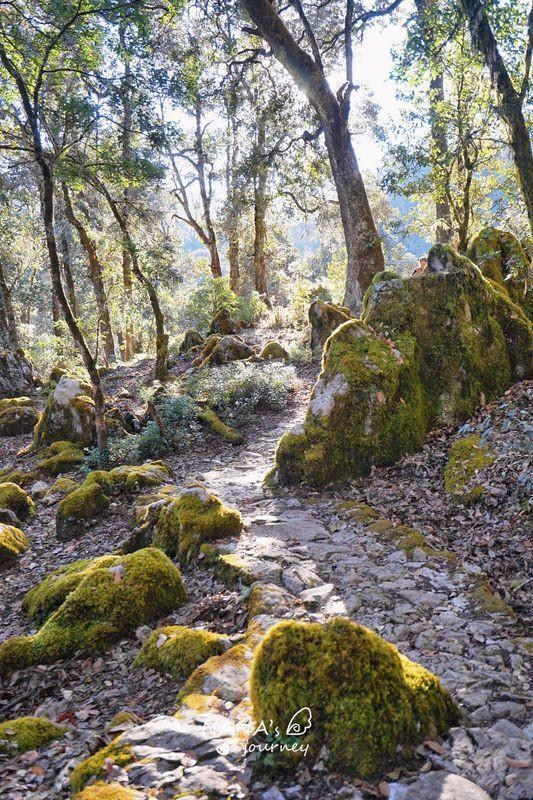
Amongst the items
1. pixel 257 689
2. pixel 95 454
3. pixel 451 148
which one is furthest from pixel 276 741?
pixel 451 148

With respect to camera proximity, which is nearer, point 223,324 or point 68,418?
point 68,418

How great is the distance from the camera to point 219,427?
1096 centimetres

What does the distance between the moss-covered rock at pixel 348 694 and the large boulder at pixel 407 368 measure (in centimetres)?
449

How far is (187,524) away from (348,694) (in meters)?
3.57

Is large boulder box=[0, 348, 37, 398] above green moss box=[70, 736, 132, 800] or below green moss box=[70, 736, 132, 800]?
above

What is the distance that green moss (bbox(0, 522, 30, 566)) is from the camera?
684 cm

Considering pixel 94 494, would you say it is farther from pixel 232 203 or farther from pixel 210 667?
pixel 232 203

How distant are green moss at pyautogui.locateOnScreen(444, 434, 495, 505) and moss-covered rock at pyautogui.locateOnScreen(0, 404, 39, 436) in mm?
11807

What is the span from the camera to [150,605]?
4.55 m

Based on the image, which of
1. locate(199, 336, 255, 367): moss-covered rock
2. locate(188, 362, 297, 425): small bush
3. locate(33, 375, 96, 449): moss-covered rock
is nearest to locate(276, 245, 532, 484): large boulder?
locate(188, 362, 297, 425): small bush

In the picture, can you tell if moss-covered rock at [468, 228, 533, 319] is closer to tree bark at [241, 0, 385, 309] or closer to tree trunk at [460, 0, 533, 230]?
tree bark at [241, 0, 385, 309]

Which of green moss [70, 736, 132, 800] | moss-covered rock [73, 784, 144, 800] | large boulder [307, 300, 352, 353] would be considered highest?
large boulder [307, 300, 352, 353]

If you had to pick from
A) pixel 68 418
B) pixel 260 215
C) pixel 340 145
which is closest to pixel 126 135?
pixel 340 145

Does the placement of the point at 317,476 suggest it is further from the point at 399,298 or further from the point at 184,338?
the point at 184,338
